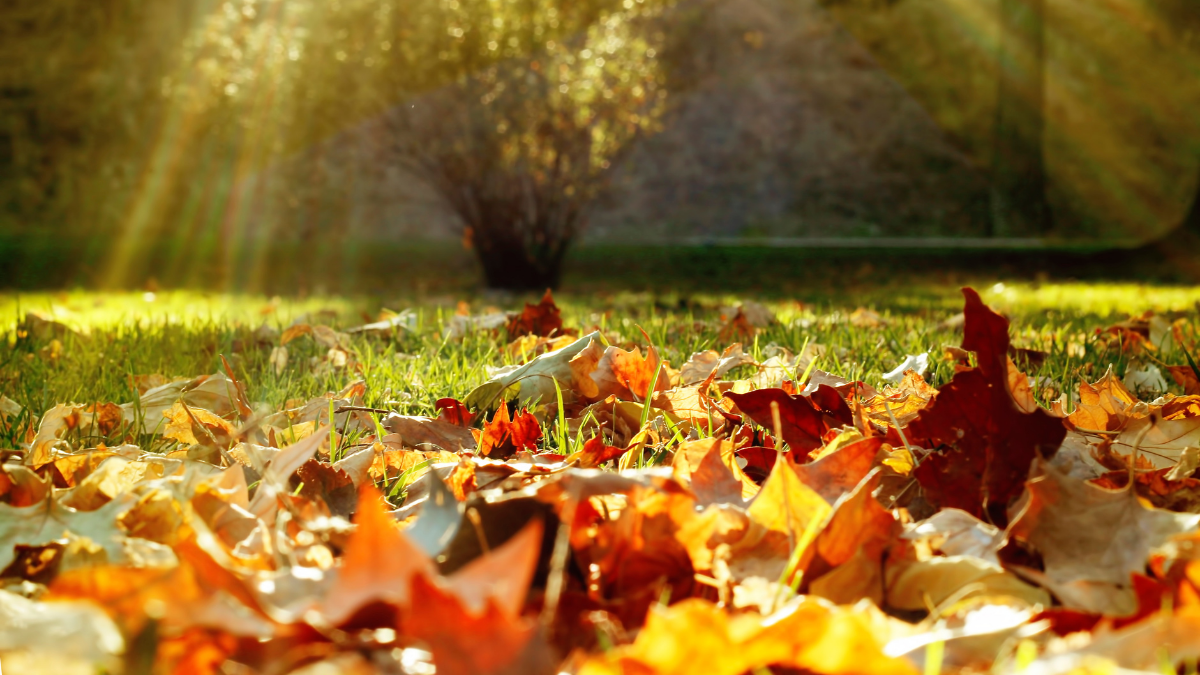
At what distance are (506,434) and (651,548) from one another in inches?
18.8

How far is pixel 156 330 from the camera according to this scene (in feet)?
8.17

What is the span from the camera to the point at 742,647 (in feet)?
1.61

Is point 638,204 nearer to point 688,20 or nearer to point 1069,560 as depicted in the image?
point 688,20

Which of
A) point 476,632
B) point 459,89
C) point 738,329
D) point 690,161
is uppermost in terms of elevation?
point 459,89

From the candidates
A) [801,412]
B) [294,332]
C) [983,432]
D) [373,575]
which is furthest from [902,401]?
[294,332]

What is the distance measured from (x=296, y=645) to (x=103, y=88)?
11773mm

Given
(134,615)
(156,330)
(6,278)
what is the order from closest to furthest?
(134,615) < (156,330) < (6,278)

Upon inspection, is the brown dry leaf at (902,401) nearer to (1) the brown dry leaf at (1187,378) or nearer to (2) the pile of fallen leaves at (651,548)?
(2) the pile of fallen leaves at (651,548)

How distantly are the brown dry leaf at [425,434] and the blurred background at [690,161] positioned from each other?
537 cm

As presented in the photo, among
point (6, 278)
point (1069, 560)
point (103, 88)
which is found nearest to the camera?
point (1069, 560)

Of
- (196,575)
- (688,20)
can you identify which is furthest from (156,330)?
(688,20)

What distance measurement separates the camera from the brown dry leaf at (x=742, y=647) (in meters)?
0.48

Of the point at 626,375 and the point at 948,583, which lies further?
the point at 626,375

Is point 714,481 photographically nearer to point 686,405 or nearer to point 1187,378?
point 686,405
